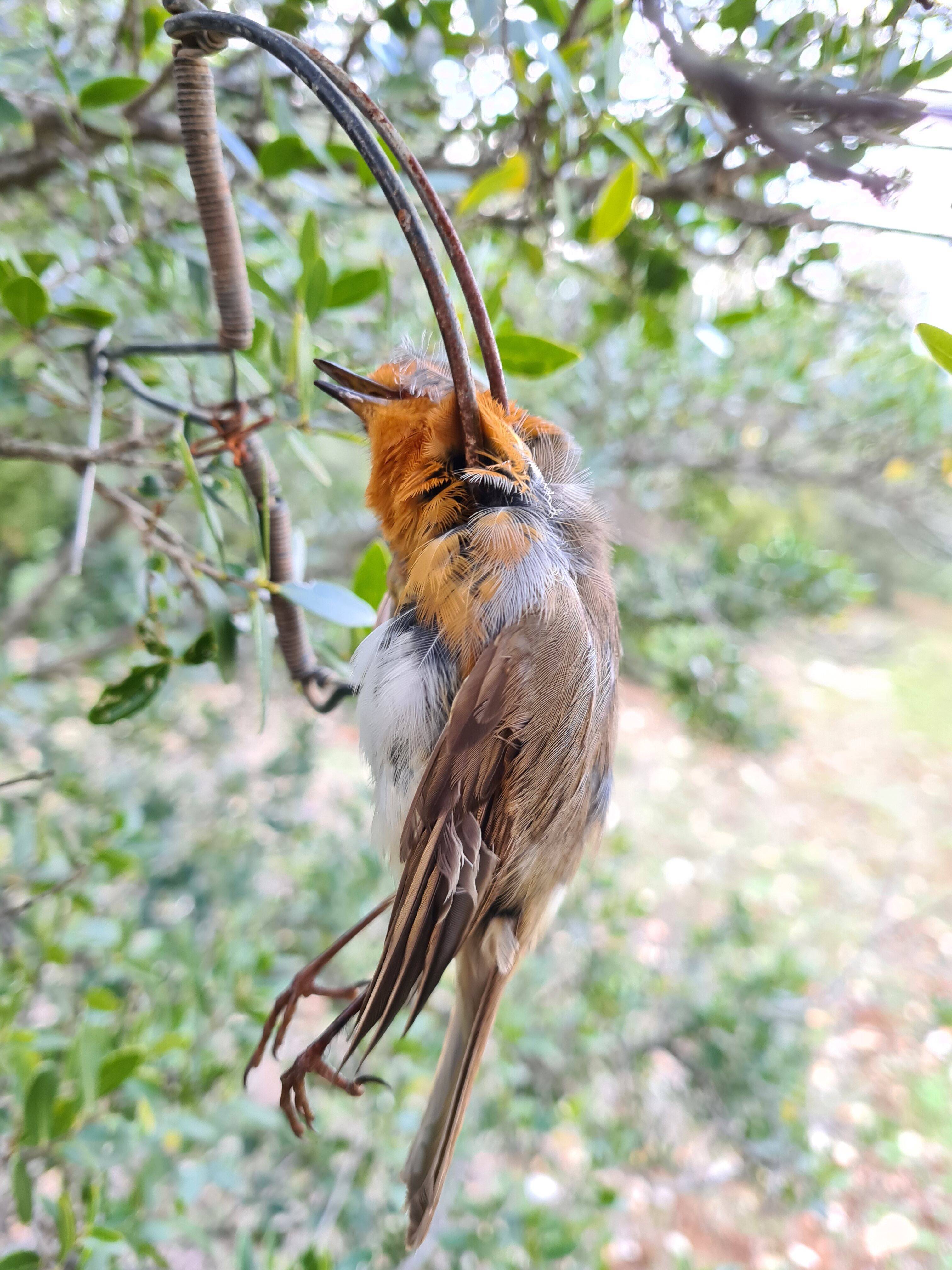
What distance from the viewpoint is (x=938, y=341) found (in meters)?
0.39

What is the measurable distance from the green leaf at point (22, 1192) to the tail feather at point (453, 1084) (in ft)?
1.05

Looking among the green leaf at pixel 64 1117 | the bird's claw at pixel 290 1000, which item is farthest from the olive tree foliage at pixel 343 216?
the green leaf at pixel 64 1117

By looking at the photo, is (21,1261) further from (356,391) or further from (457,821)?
(356,391)

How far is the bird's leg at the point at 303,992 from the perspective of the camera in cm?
53

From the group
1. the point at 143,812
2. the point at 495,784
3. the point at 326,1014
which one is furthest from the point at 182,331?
the point at 326,1014

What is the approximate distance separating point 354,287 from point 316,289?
0.12 m

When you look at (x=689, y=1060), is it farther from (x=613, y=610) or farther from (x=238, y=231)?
(x=238, y=231)

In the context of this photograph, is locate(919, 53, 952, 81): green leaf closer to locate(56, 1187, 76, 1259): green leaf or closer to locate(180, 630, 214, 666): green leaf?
locate(180, 630, 214, 666): green leaf

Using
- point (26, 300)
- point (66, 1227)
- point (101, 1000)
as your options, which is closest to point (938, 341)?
point (26, 300)

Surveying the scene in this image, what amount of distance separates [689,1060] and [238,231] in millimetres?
1757

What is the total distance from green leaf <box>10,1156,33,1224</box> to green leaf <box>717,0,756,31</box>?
1.18m

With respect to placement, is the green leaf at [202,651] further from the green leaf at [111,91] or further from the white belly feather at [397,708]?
the green leaf at [111,91]

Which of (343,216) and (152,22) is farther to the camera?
(343,216)

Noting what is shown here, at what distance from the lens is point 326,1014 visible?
1.60 meters
